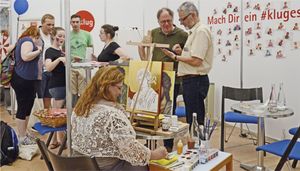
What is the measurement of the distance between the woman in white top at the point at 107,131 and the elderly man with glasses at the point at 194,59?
4.00ft

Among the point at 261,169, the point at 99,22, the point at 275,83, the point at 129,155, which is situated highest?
the point at 99,22

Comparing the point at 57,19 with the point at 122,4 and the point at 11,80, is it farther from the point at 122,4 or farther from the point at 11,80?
the point at 11,80

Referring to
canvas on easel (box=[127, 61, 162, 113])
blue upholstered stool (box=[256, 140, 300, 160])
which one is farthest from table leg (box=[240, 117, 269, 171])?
canvas on easel (box=[127, 61, 162, 113])

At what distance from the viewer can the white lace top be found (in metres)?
1.93

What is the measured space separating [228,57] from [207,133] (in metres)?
2.93

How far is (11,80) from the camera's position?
13.0ft

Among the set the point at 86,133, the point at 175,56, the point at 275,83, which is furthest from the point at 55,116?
the point at 275,83

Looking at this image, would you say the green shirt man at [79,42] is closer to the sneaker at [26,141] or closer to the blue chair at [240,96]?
the sneaker at [26,141]

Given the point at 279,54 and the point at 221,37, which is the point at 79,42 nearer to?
the point at 221,37

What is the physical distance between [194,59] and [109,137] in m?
1.46

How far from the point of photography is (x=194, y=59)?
3.17 metres

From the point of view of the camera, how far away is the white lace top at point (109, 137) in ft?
6.33

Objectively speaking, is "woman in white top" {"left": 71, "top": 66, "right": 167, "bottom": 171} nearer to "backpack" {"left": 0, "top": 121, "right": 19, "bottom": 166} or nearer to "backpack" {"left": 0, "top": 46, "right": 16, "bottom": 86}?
"backpack" {"left": 0, "top": 121, "right": 19, "bottom": 166}

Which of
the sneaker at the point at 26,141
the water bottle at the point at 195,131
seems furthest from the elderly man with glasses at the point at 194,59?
the sneaker at the point at 26,141
